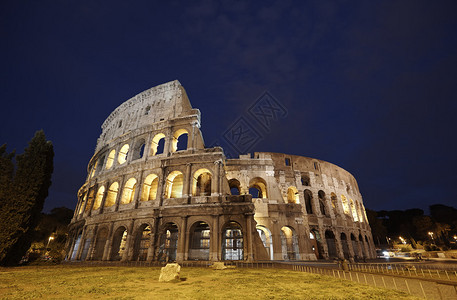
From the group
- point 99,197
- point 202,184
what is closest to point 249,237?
point 202,184

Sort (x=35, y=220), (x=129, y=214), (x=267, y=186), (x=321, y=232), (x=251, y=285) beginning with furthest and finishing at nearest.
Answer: (x=321, y=232) → (x=267, y=186) → (x=129, y=214) → (x=35, y=220) → (x=251, y=285)

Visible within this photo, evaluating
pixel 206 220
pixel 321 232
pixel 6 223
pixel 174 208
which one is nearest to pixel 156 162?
pixel 174 208

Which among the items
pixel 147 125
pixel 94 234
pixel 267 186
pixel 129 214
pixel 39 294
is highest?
pixel 147 125

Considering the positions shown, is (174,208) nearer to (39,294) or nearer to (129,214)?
(129,214)

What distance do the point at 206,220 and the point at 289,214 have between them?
9047 mm

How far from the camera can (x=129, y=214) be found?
18.3 meters

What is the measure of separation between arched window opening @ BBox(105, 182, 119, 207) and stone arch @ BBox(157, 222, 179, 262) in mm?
7014

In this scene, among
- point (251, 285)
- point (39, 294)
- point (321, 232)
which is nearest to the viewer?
point (39, 294)

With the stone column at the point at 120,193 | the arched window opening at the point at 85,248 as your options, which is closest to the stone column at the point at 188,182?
the stone column at the point at 120,193

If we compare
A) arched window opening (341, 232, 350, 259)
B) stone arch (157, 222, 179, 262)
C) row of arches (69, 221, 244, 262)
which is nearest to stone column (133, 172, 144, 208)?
row of arches (69, 221, 244, 262)

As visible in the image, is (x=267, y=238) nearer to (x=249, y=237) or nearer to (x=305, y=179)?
(x=249, y=237)

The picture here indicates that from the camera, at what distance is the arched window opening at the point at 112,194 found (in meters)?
21.0

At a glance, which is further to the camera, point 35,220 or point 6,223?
point 35,220

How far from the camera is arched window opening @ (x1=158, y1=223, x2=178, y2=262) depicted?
17234 millimetres
